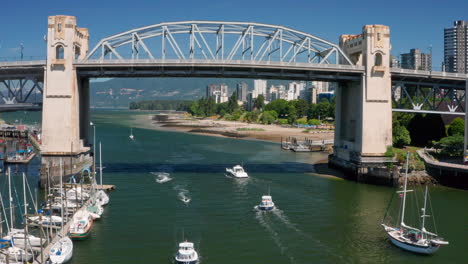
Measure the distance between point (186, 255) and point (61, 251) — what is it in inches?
328

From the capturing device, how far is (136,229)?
40062 mm

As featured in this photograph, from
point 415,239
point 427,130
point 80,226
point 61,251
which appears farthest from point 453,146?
point 61,251

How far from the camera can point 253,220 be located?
4322 cm

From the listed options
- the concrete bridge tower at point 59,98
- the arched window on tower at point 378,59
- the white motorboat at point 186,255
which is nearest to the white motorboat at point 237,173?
the concrete bridge tower at point 59,98

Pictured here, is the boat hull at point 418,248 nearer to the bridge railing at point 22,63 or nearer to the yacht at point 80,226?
the yacht at point 80,226

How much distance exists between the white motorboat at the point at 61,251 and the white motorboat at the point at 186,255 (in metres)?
7.39

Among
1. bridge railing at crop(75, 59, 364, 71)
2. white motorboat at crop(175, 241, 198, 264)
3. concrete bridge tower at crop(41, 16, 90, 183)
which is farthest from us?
bridge railing at crop(75, 59, 364, 71)

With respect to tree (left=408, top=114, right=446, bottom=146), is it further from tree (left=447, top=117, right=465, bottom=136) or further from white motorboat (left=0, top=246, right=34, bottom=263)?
white motorboat (left=0, top=246, right=34, bottom=263)

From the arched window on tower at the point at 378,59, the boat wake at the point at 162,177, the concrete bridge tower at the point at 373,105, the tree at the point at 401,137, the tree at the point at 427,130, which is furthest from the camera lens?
the tree at the point at 427,130

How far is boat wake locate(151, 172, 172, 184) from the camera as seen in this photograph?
61094mm

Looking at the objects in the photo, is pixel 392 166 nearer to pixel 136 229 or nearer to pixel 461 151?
pixel 461 151

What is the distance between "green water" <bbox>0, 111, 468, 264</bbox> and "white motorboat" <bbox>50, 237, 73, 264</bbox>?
1210 mm

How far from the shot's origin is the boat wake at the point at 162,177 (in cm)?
6109

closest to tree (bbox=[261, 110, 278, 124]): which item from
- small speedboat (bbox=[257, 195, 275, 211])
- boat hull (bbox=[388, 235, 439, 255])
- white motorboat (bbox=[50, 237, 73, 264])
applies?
small speedboat (bbox=[257, 195, 275, 211])
